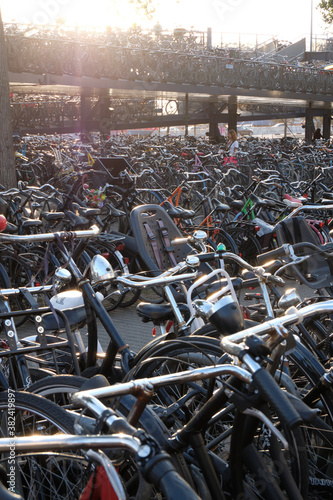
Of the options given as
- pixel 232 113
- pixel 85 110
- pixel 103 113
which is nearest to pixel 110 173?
pixel 85 110

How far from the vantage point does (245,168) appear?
1498 centimetres

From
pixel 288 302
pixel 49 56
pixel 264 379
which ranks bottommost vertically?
pixel 288 302

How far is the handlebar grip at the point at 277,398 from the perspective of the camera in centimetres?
138

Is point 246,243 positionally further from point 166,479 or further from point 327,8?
point 327,8

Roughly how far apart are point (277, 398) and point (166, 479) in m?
0.31

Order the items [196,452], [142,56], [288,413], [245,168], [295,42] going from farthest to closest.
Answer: [295,42], [142,56], [245,168], [196,452], [288,413]

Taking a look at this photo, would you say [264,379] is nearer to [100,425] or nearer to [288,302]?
[100,425]

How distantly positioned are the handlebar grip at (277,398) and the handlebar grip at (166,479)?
0.26m

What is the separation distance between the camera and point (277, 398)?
1.43 m

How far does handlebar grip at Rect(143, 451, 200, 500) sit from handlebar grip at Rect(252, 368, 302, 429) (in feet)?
0.84

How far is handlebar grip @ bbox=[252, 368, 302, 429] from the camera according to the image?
1382 millimetres

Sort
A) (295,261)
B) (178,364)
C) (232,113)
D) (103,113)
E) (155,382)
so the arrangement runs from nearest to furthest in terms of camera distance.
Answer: (155,382)
(178,364)
(295,261)
(103,113)
(232,113)

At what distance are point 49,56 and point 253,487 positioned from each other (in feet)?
65.1

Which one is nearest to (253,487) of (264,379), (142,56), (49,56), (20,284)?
(264,379)
